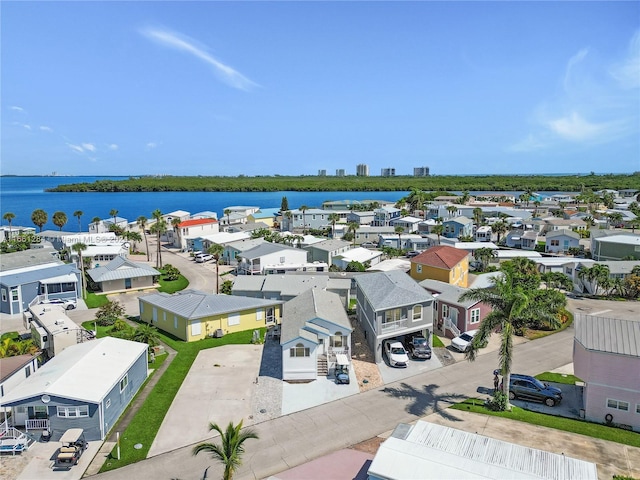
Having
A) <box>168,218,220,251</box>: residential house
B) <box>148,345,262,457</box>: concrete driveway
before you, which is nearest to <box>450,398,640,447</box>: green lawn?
<box>148,345,262,457</box>: concrete driveway

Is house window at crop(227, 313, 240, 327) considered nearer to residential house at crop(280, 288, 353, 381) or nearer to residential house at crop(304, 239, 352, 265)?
residential house at crop(280, 288, 353, 381)

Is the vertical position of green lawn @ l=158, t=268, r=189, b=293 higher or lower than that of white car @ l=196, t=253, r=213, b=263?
lower

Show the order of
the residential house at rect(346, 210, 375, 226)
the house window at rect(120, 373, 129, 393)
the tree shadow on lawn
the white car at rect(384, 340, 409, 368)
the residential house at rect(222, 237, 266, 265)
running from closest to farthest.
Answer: the tree shadow on lawn < the house window at rect(120, 373, 129, 393) < the white car at rect(384, 340, 409, 368) < the residential house at rect(222, 237, 266, 265) < the residential house at rect(346, 210, 375, 226)

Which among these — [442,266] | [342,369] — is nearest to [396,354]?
[342,369]

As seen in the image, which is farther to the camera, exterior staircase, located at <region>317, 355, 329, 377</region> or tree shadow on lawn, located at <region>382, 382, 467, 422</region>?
exterior staircase, located at <region>317, 355, 329, 377</region>

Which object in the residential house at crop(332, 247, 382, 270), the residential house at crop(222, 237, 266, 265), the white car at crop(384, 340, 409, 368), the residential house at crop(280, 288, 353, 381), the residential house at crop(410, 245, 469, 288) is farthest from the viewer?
the residential house at crop(222, 237, 266, 265)

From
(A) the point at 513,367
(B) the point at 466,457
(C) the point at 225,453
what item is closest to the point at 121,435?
(C) the point at 225,453

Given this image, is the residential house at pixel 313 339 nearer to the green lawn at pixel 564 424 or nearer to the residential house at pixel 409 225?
the green lawn at pixel 564 424
